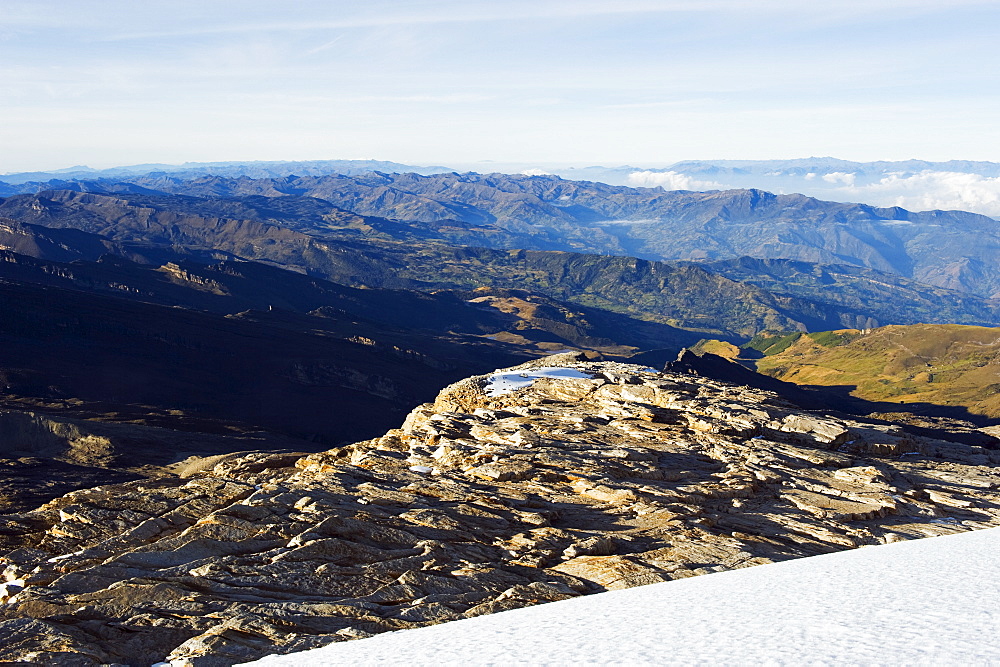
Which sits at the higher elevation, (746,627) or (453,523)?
(746,627)

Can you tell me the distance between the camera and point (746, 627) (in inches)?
719

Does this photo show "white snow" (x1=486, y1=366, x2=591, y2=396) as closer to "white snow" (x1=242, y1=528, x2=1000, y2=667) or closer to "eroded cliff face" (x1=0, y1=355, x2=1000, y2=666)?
"eroded cliff face" (x1=0, y1=355, x2=1000, y2=666)

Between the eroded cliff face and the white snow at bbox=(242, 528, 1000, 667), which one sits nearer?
the white snow at bbox=(242, 528, 1000, 667)

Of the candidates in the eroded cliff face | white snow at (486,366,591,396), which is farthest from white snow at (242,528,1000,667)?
white snow at (486,366,591,396)

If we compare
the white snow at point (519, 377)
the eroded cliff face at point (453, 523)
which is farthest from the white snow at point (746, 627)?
the white snow at point (519, 377)

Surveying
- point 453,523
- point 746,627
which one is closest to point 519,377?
point 453,523

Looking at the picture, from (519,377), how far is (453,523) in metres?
50.9

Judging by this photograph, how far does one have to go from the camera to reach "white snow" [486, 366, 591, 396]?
265 ft

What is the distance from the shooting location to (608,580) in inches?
1158

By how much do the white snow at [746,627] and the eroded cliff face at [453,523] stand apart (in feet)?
13.8

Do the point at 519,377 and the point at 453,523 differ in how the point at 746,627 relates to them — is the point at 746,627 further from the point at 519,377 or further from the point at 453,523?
the point at 519,377

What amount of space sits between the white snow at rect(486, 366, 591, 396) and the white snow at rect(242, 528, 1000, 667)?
54.8 m

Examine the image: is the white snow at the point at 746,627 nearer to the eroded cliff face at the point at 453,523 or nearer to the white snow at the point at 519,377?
the eroded cliff face at the point at 453,523

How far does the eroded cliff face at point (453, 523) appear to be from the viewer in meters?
24.7
